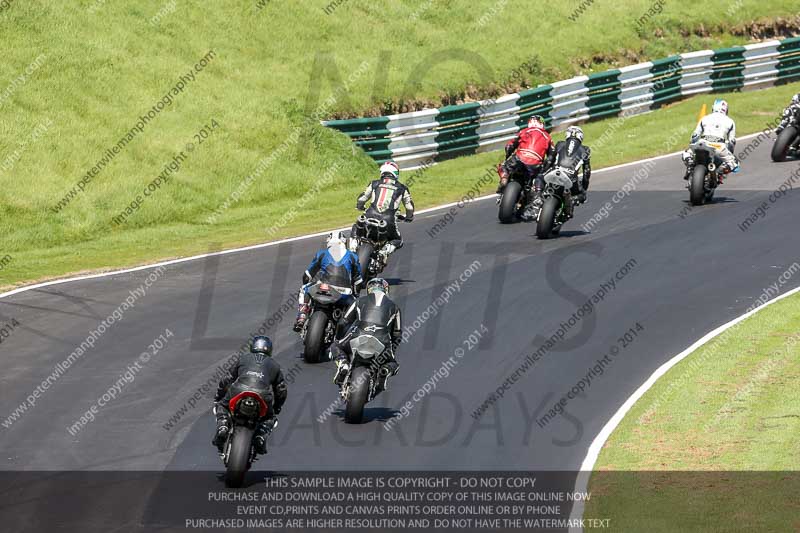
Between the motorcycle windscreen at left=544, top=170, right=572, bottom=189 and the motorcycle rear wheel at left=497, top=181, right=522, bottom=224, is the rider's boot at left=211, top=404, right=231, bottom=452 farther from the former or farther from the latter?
the motorcycle rear wheel at left=497, top=181, right=522, bottom=224

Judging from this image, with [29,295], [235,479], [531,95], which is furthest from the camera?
[531,95]

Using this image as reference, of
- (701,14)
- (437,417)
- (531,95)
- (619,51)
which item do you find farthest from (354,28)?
(437,417)

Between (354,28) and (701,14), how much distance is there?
14.4 m

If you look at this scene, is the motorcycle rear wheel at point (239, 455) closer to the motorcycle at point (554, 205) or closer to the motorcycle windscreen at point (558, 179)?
the motorcycle windscreen at point (558, 179)

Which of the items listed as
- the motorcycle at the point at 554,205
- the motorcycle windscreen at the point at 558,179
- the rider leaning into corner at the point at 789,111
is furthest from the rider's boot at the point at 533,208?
the rider leaning into corner at the point at 789,111

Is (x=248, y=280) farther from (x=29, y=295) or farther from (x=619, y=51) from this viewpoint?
(x=619, y=51)

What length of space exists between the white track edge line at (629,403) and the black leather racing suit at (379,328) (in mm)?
2650

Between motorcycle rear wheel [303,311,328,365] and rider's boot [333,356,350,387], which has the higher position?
motorcycle rear wheel [303,311,328,365]

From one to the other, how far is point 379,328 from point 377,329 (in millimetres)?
36

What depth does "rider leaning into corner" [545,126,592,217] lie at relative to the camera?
78.3 feet

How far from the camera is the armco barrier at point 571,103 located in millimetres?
31969

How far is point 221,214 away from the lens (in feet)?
94.1

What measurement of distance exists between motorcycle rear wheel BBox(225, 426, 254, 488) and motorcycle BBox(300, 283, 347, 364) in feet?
14.3

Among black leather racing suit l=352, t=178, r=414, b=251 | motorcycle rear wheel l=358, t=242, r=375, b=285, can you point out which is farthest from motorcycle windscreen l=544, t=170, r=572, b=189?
motorcycle rear wheel l=358, t=242, r=375, b=285
